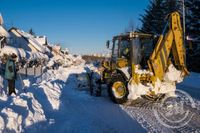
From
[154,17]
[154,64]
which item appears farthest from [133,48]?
[154,17]

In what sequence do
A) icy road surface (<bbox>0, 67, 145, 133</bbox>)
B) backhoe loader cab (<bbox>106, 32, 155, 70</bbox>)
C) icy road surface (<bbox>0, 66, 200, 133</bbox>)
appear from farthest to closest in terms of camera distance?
backhoe loader cab (<bbox>106, 32, 155, 70</bbox>) → icy road surface (<bbox>0, 66, 200, 133</bbox>) → icy road surface (<bbox>0, 67, 145, 133</bbox>)

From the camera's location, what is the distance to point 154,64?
39.2 feet

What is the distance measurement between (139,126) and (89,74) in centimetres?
755

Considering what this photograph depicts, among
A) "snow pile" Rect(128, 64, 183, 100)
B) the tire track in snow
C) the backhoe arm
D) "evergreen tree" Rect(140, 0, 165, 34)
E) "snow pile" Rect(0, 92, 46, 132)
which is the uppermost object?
"evergreen tree" Rect(140, 0, 165, 34)

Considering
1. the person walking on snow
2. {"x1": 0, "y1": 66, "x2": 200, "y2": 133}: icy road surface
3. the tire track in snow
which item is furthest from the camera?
the person walking on snow

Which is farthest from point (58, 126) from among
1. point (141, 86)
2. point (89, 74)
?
point (89, 74)

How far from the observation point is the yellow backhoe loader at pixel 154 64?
39.4 feet

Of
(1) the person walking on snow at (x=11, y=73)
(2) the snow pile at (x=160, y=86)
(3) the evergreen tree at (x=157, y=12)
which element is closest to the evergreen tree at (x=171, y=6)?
(3) the evergreen tree at (x=157, y=12)

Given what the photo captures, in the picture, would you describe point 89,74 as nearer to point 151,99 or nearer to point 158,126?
point 151,99

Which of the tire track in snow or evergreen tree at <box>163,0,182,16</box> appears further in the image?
evergreen tree at <box>163,0,182,16</box>

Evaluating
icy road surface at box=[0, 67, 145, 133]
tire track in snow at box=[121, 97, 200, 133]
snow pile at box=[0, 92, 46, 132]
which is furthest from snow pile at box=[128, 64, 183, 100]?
snow pile at box=[0, 92, 46, 132]

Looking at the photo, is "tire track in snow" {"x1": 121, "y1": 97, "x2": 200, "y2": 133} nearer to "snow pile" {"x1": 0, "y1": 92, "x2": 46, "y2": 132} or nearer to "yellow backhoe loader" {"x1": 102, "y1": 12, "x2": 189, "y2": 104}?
"yellow backhoe loader" {"x1": 102, "y1": 12, "x2": 189, "y2": 104}

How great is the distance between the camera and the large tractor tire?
12.8 meters

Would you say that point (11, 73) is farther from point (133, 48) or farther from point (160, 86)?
point (160, 86)
